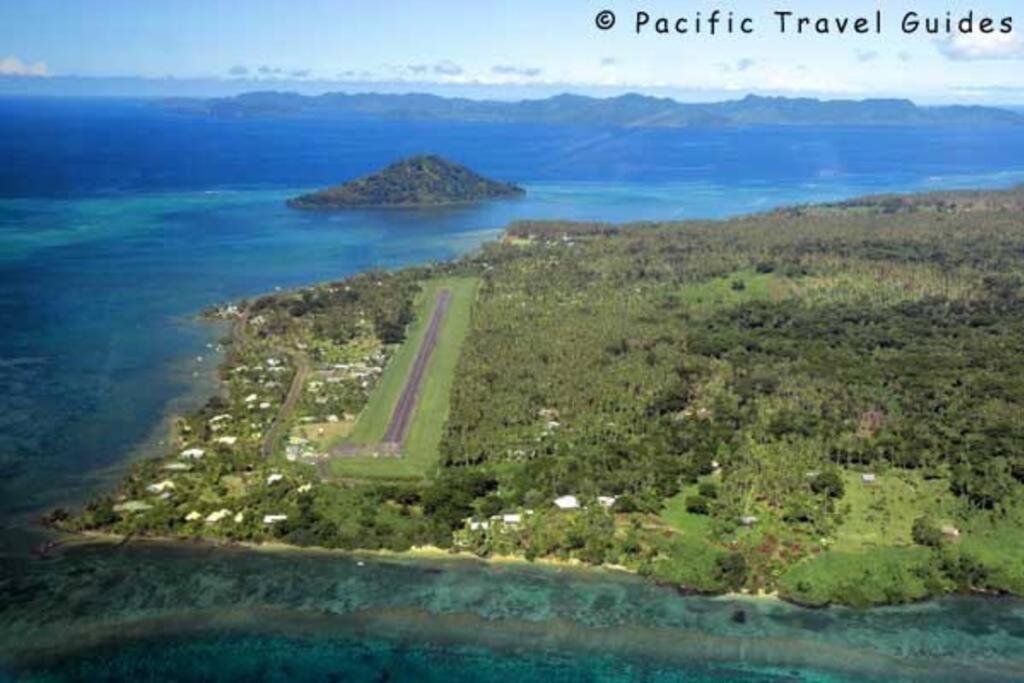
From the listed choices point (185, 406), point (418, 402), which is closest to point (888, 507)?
point (418, 402)

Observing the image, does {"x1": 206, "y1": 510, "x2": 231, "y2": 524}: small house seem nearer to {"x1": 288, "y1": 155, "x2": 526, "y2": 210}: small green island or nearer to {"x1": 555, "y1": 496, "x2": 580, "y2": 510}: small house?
{"x1": 555, "y1": 496, "x2": 580, "y2": 510}: small house

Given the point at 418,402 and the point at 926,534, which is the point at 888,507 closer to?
the point at 926,534

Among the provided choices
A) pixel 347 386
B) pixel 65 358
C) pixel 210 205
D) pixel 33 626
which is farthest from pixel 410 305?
pixel 210 205

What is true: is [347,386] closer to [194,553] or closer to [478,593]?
[194,553]

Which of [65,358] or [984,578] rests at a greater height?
[65,358]

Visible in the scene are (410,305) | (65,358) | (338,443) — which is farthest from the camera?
(410,305)

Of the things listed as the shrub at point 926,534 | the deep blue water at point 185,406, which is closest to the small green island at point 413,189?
the deep blue water at point 185,406

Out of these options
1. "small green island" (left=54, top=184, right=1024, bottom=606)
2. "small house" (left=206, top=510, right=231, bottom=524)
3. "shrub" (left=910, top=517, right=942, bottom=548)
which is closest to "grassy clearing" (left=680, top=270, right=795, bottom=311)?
"small green island" (left=54, top=184, right=1024, bottom=606)
